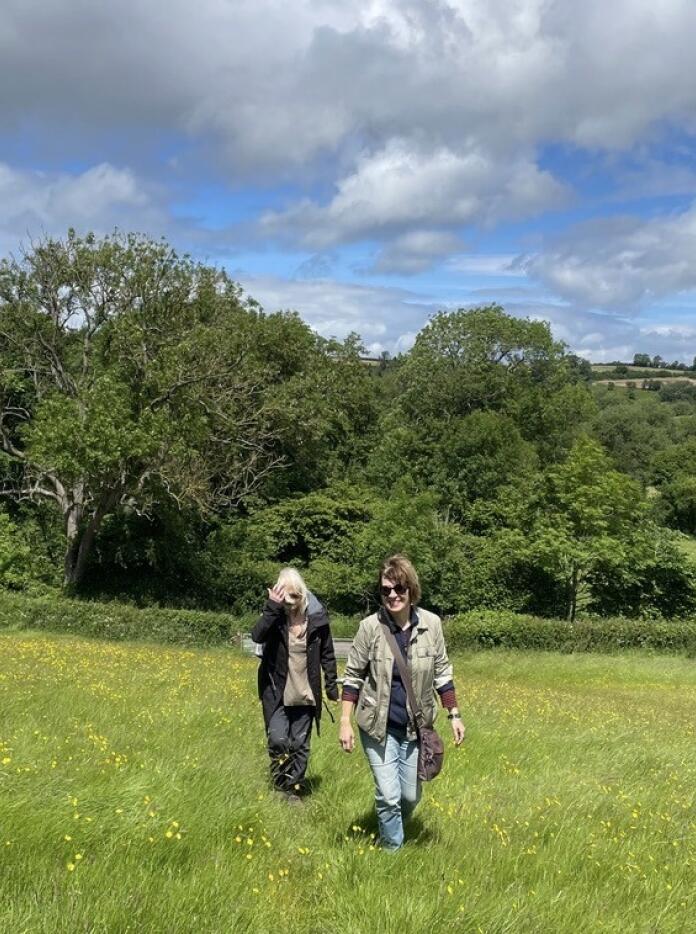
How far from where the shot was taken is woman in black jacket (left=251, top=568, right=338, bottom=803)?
5.91 meters

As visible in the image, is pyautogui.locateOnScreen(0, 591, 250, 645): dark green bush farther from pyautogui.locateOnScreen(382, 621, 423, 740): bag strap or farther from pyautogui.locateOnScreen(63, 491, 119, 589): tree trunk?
pyautogui.locateOnScreen(382, 621, 423, 740): bag strap

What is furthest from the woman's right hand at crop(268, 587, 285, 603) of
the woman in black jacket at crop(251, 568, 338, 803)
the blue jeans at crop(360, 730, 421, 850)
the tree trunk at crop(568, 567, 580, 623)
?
the tree trunk at crop(568, 567, 580, 623)

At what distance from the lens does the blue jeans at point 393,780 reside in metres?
4.71

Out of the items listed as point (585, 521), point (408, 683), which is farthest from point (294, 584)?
point (585, 521)

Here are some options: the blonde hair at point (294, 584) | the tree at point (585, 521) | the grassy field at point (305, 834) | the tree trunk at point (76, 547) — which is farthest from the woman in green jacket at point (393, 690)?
the tree at point (585, 521)

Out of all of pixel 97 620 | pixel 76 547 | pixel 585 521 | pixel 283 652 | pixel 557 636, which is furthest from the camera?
pixel 585 521

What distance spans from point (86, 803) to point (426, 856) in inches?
87.8

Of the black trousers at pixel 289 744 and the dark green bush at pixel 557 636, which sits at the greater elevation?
the black trousers at pixel 289 744

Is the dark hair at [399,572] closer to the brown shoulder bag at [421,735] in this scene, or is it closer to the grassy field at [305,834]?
the brown shoulder bag at [421,735]

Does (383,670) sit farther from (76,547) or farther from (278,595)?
(76,547)

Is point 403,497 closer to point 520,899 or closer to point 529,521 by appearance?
point 529,521

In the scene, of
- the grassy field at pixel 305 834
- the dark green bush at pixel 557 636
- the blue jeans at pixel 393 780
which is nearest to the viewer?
the grassy field at pixel 305 834

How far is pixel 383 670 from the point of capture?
479 centimetres

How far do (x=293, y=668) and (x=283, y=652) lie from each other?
17 centimetres
